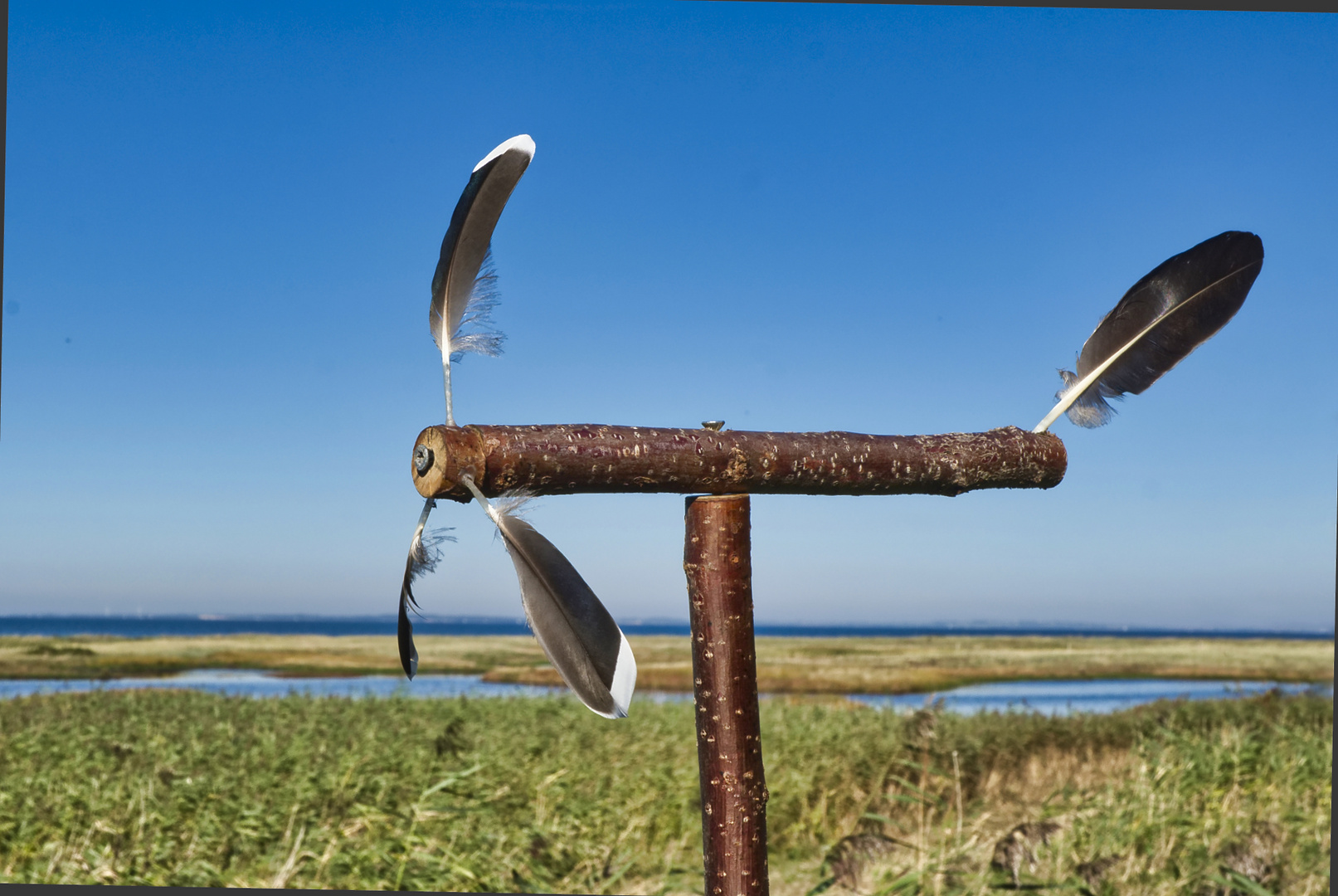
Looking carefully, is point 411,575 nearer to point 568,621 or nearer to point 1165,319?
point 568,621

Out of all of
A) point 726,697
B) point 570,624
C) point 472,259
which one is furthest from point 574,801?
point 472,259

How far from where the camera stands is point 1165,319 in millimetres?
1921

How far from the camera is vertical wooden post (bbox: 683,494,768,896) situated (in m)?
1.52

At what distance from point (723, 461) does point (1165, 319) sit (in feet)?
3.67

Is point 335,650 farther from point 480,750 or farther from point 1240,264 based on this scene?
point 1240,264

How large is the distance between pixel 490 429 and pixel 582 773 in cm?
393

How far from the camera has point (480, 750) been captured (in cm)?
479

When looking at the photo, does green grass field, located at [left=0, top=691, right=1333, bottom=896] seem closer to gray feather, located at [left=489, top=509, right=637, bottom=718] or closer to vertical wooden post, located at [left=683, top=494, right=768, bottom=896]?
vertical wooden post, located at [left=683, top=494, right=768, bottom=896]

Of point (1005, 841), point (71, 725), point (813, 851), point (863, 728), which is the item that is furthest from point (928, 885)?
point (71, 725)

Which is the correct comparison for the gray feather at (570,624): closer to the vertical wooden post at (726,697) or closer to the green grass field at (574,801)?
the vertical wooden post at (726,697)

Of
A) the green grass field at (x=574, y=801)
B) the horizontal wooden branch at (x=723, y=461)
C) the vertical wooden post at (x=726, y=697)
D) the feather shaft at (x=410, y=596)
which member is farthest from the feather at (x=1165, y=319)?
the green grass field at (x=574, y=801)

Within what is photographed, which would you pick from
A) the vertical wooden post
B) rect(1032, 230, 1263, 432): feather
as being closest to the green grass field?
the vertical wooden post

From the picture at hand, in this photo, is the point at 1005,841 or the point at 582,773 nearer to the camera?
the point at 1005,841

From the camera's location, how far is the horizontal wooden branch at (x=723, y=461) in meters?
1.36
